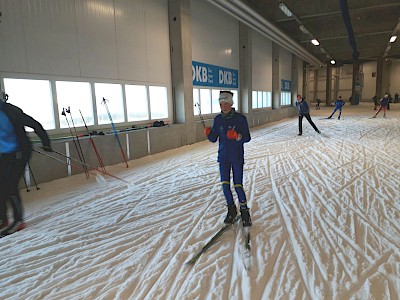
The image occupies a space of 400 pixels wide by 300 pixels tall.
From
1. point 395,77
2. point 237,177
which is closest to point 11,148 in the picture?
point 237,177

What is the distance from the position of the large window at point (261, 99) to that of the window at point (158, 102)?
27.8 feet

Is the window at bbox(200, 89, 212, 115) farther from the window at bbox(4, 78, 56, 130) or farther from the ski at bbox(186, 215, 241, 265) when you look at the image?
the ski at bbox(186, 215, 241, 265)

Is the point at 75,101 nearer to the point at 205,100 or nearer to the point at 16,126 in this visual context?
the point at 16,126

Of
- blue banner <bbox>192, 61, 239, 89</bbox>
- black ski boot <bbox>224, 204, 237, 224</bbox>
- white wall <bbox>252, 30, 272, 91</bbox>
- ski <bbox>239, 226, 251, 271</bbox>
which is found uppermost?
white wall <bbox>252, 30, 272, 91</bbox>

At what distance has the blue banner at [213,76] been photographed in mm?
11779

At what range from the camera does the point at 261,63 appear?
60.3 ft

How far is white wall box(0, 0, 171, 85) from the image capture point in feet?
19.3

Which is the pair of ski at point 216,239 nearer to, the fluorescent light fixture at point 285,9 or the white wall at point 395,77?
the fluorescent light fixture at point 285,9

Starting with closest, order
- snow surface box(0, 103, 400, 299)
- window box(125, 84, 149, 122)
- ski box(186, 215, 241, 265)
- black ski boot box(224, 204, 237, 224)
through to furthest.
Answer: snow surface box(0, 103, 400, 299)
ski box(186, 215, 241, 265)
black ski boot box(224, 204, 237, 224)
window box(125, 84, 149, 122)

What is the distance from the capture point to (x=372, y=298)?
2309mm

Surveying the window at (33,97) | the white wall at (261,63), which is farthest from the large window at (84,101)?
the white wall at (261,63)

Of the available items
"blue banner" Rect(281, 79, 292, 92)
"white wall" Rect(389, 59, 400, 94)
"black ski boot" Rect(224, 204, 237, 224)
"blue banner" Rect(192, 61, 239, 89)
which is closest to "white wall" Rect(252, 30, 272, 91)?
"blue banner" Rect(192, 61, 239, 89)

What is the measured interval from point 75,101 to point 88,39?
63.5 inches

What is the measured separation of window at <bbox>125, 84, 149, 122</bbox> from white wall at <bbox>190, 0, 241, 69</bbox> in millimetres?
3300
